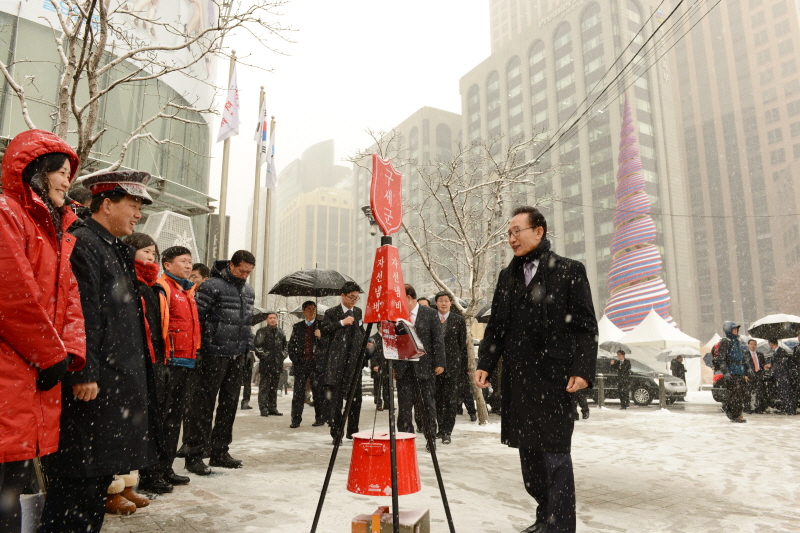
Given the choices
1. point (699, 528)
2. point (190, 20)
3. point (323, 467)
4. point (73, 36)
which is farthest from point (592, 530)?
point (190, 20)

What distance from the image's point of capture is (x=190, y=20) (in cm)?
1980

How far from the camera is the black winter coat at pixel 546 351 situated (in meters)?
3.12

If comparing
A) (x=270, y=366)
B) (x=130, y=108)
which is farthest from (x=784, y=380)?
(x=130, y=108)

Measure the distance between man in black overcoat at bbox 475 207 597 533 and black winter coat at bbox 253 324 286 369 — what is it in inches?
331

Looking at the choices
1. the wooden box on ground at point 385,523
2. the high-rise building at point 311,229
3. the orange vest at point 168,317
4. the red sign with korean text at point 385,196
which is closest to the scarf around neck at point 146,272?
the orange vest at point 168,317

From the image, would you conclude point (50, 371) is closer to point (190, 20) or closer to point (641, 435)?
point (641, 435)

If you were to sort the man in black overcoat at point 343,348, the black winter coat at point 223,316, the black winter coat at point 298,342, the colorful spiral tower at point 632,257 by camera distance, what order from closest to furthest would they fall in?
the black winter coat at point 223,316 → the man in black overcoat at point 343,348 → the black winter coat at point 298,342 → the colorful spiral tower at point 632,257

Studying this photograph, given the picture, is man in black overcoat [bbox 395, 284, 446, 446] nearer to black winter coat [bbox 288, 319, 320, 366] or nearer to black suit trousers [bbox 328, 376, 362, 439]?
black suit trousers [bbox 328, 376, 362, 439]

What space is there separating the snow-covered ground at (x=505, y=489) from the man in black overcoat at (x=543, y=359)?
65cm

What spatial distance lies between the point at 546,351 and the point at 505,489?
2.08 meters

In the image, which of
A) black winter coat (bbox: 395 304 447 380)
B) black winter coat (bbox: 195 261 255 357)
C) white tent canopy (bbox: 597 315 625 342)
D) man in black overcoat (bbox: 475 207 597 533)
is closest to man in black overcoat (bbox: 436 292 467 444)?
black winter coat (bbox: 395 304 447 380)

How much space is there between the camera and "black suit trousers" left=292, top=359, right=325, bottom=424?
8767mm

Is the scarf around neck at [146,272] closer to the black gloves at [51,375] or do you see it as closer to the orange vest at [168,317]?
the orange vest at [168,317]

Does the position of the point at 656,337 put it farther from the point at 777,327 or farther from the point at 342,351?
the point at 342,351
